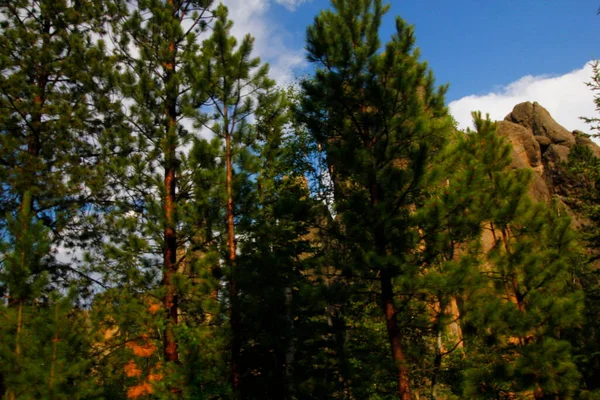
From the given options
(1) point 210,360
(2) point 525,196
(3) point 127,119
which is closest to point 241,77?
(3) point 127,119

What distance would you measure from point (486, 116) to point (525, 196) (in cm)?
243

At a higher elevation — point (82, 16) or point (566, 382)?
point (82, 16)

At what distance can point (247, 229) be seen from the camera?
28.7 ft

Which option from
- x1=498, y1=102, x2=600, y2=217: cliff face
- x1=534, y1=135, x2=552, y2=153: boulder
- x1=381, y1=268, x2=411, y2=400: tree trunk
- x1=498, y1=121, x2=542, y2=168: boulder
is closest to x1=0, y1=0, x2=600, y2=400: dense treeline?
x1=381, y1=268, x2=411, y2=400: tree trunk

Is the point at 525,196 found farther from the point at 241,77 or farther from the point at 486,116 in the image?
the point at 241,77

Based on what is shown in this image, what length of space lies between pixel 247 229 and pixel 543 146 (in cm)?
2994

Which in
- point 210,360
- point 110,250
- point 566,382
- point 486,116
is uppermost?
point 486,116

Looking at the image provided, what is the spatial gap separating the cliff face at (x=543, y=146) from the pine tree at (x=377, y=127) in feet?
74.0

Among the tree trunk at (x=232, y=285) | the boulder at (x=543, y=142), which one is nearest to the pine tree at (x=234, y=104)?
the tree trunk at (x=232, y=285)

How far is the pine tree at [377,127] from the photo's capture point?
Answer: 7.04m

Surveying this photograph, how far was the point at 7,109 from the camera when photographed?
32.4 ft

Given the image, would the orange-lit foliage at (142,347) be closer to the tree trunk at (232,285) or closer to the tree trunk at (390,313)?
the tree trunk at (232,285)

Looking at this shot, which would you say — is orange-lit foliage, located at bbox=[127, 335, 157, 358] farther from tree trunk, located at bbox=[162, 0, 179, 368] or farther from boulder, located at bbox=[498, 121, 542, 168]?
boulder, located at bbox=[498, 121, 542, 168]

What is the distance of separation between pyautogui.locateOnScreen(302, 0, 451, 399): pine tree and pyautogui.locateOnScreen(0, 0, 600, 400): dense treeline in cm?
4
